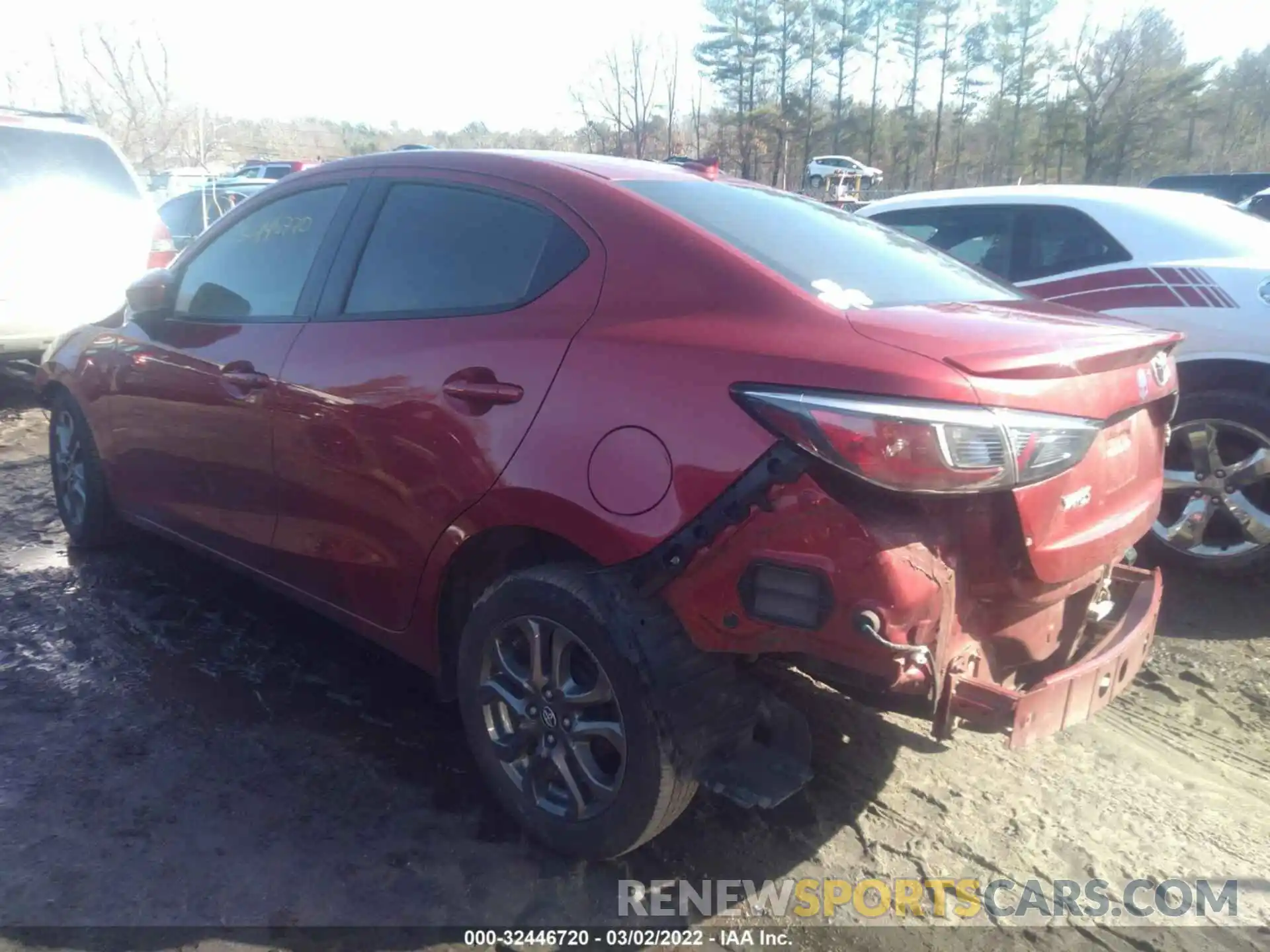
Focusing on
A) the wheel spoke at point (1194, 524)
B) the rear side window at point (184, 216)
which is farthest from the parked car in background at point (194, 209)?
the wheel spoke at point (1194, 524)

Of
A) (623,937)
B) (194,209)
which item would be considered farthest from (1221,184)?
(623,937)

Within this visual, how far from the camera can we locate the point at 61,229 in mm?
7715

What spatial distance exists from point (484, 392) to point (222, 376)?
1.35 meters

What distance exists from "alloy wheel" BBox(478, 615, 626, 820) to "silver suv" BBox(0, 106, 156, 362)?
630cm

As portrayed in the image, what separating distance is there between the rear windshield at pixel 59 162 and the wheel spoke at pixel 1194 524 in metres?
7.81

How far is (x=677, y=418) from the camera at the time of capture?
2297 mm

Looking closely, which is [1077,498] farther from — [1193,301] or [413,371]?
[1193,301]

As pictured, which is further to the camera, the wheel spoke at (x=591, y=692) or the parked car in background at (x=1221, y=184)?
the parked car in background at (x=1221, y=184)

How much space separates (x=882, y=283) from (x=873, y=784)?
1.49 metres

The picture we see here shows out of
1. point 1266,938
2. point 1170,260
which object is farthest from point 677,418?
point 1170,260

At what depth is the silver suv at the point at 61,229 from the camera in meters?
7.50

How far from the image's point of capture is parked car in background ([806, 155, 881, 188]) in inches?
1590

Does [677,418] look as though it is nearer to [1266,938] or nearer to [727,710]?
[727,710]

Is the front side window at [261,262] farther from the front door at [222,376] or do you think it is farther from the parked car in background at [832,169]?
the parked car in background at [832,169]
